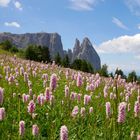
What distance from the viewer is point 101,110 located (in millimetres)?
10586

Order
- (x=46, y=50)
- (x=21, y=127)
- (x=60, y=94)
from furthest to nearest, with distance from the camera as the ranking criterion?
(x=46, y=50), (x=60, y=94), (x=21, y=127)

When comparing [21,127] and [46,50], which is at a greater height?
[46,50]

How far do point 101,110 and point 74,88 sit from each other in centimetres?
432

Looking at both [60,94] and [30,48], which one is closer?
[60,94]

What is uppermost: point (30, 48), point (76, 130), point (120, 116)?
point (30, 48)

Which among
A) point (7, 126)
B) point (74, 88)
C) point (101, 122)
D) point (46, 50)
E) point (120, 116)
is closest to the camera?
point (120, 116)

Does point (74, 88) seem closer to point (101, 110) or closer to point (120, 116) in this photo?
point (101, 110)

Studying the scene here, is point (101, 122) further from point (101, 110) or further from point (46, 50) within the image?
point (46, 50)

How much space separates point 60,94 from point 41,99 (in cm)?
397

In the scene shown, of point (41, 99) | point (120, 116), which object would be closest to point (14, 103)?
point (41, 99)

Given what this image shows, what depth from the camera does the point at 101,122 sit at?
956 cm

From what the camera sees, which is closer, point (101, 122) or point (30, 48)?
point (101, 122)

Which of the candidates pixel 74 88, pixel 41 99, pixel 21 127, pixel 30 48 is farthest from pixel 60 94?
pixel 30 48

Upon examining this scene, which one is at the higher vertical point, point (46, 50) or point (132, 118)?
point (46, 50)
